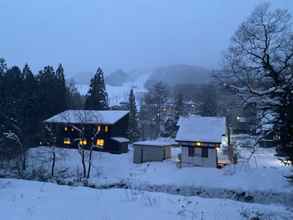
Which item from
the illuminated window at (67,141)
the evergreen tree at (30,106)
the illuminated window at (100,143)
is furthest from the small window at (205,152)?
the evergreen tree at (30,106)

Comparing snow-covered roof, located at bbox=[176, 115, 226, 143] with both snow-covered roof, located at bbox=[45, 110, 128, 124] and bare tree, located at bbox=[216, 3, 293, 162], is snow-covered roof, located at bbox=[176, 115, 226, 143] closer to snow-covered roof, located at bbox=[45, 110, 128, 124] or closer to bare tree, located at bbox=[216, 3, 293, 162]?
snow-covered roof, located at bbox=[45, 110, 128, 124]

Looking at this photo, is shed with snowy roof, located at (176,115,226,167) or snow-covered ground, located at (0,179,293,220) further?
shed with snowy roof, located at (176,115,226,167)

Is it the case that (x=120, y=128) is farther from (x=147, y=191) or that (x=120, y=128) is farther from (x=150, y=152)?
(x=147, y=191)

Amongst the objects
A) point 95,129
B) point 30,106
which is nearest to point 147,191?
point 95,129

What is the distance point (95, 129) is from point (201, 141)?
1816 centimetres

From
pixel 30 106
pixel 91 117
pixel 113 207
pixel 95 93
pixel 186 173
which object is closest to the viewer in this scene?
pixel 113 207

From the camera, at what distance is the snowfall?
1062 cm

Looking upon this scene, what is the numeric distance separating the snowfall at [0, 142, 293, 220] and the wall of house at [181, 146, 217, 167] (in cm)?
144

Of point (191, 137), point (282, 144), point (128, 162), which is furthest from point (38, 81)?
point (282, 144)

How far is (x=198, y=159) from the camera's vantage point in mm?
33500

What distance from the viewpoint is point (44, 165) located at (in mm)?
35438

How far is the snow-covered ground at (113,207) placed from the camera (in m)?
10.1

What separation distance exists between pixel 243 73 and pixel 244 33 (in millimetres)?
1631

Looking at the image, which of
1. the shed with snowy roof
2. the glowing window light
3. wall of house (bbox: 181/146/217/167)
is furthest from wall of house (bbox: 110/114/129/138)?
wall of house (bbox: 181/146/217/167)
